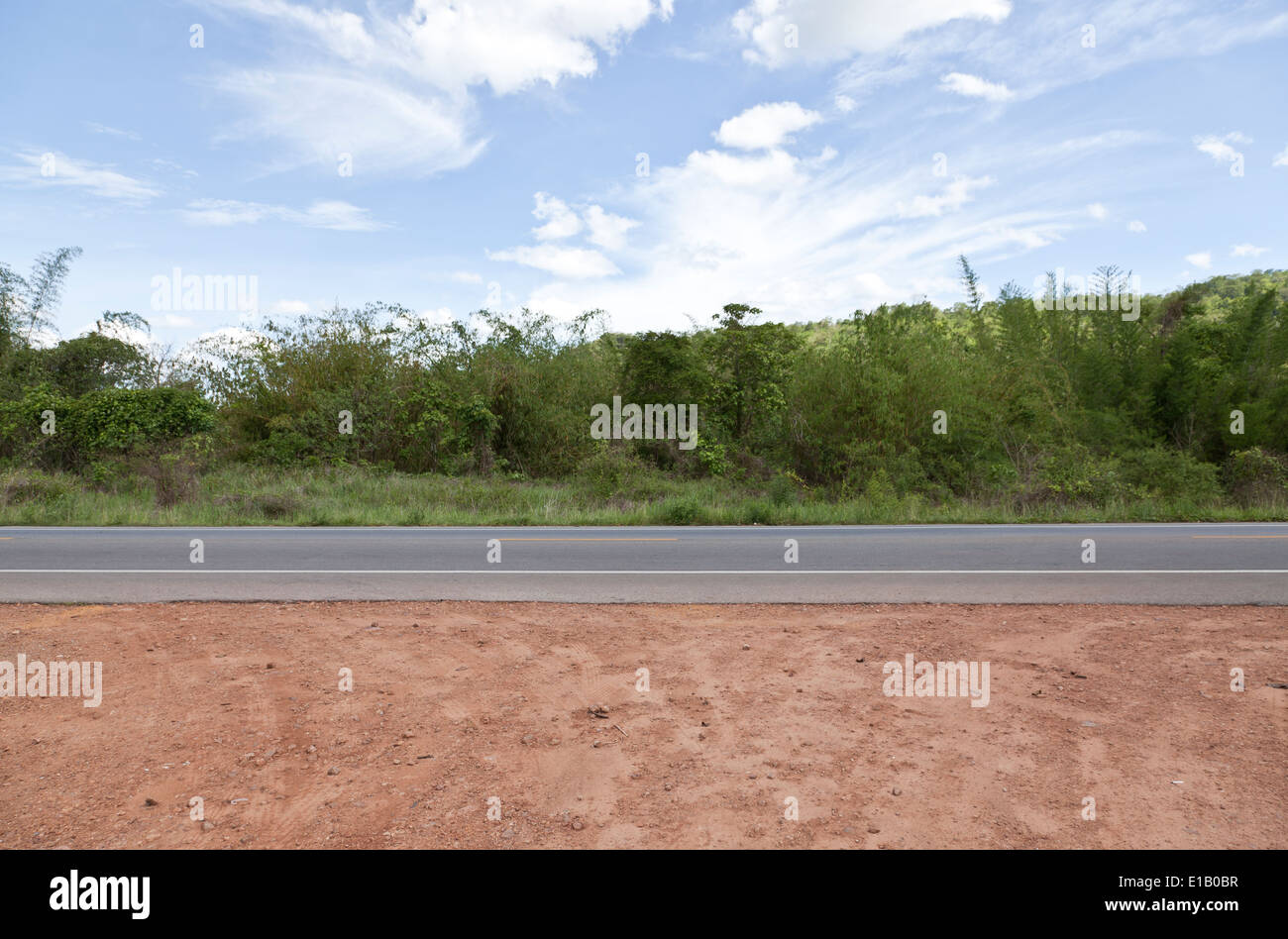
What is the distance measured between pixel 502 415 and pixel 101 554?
38.8ft

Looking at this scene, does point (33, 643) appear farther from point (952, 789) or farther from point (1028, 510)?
point (1028, 510)

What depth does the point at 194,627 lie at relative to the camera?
22.2 feet

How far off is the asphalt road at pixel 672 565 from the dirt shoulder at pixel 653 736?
1213 mm

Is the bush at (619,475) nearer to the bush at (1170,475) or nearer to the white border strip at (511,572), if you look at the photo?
the white border strip at (511,572)

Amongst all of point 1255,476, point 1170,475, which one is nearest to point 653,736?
point 1170,475

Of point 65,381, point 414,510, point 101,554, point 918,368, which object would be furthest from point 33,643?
point 65,381

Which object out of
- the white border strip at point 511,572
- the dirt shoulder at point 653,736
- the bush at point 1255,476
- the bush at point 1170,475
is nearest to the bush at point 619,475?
the white border strip at point 511,572

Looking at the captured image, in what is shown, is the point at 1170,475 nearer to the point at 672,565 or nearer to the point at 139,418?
the point at 672,565

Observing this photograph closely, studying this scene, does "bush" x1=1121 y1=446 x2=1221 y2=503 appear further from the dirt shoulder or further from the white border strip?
the dirt shoulder

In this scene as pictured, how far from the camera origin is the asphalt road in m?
8.05

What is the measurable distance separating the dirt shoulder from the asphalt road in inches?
47.7

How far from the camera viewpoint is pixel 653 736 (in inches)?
173

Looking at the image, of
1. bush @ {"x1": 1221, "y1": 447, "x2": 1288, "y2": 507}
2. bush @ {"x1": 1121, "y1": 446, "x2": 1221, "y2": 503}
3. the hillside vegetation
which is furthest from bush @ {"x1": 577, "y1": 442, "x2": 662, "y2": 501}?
bush @ {"x1": 1221, "y1": 447, "x2": 1288, "y2": 507}

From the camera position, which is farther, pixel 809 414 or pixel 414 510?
pixel 809 414
